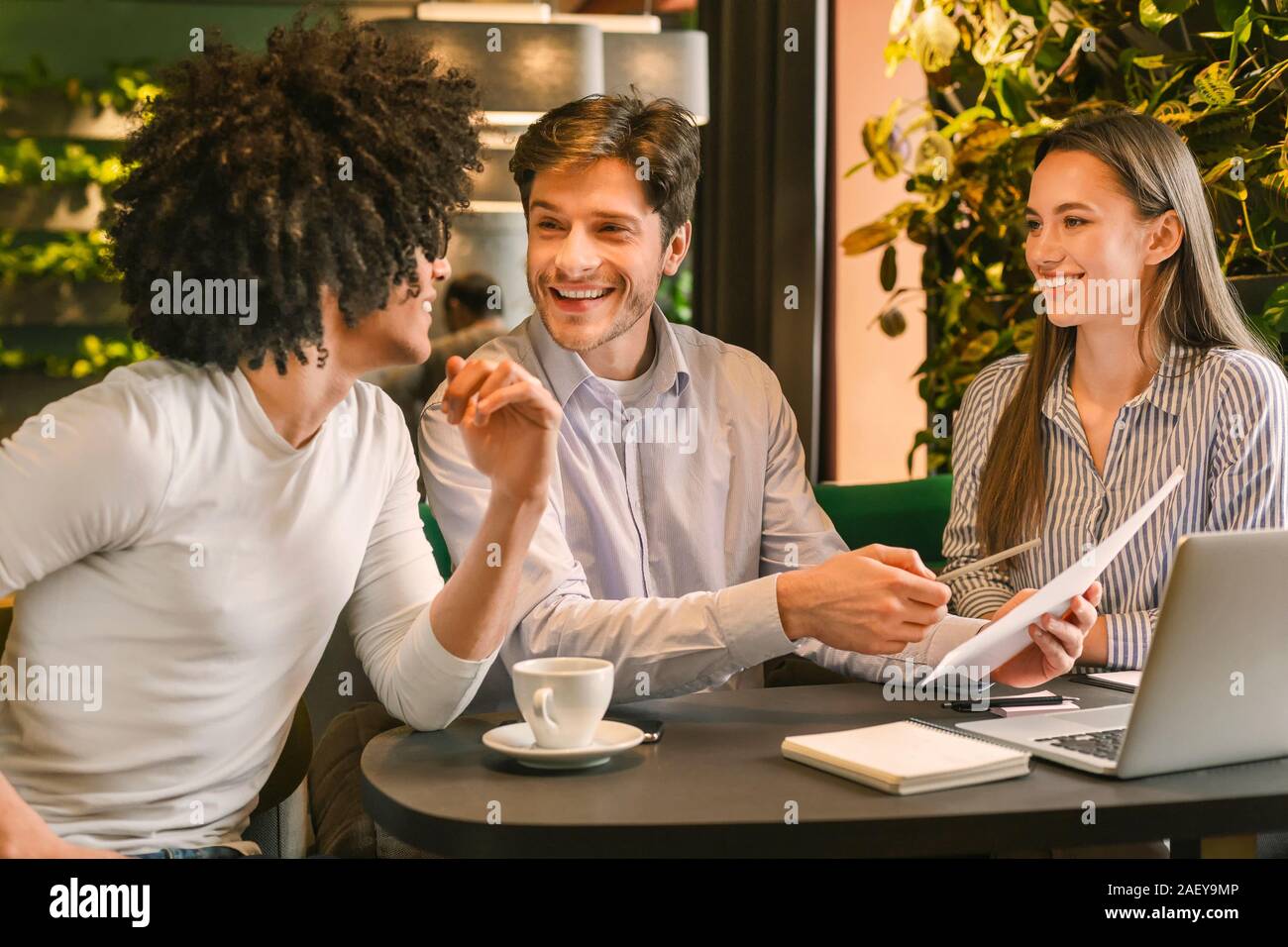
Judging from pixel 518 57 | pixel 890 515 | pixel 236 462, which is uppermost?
pixel 518 57

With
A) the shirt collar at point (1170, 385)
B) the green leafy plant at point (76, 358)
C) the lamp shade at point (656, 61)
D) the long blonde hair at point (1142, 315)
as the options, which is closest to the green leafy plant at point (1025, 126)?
the long blonde hair at point (1142, 315)

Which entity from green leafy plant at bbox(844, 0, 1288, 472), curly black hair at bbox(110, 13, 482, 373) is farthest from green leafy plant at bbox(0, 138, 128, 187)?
curly black hair at bbox(110, 13, 482, 373)

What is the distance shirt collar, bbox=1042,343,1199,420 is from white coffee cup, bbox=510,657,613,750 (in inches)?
43.1

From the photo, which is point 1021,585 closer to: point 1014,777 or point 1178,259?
point 1178,259

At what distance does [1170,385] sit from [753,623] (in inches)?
34.1

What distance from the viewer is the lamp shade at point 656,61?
9.67 feet

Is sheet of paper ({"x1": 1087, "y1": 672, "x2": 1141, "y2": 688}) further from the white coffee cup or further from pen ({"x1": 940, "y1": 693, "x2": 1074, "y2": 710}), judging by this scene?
the white coffee cup

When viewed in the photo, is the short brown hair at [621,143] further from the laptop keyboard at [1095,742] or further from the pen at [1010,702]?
the laptop keyboard at [1095,742]

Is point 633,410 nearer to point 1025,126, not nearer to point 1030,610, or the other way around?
point 1030,610

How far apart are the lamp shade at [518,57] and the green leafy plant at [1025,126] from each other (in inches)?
32.6

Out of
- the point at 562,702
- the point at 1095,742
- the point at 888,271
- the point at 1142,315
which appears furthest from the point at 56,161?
the point at 1095,742

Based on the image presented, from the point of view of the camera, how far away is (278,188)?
126 centimetres

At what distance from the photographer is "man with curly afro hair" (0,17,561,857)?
1.21 m

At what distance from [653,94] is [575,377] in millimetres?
1341
